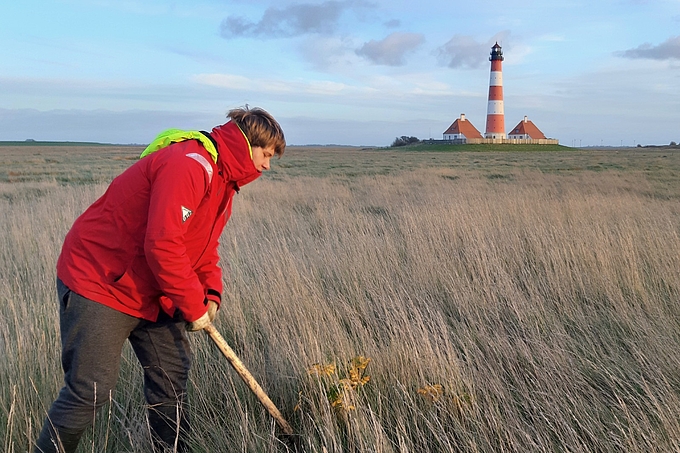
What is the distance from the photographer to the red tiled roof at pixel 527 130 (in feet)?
201

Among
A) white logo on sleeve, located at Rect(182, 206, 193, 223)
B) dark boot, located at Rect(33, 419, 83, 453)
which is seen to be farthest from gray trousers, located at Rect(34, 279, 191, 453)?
white logo on sleeve, located at Rect(182, 206, 193, 223)

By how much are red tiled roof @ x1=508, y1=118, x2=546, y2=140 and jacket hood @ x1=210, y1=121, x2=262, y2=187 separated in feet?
211

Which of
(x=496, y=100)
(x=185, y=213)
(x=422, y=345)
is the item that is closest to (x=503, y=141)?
(x=496, y=100)

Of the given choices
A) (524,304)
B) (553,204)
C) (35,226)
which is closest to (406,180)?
(553,204)

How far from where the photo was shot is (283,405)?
2549 mm

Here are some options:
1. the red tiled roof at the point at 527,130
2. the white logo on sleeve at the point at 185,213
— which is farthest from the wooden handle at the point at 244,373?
the red tiled roof at the point at 527,130

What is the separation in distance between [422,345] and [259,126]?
1511 mm

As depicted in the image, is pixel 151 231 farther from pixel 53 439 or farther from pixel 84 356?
pixel 53 439

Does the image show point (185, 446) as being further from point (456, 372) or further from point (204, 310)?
point (456, 372)

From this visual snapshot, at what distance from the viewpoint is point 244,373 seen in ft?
6.97

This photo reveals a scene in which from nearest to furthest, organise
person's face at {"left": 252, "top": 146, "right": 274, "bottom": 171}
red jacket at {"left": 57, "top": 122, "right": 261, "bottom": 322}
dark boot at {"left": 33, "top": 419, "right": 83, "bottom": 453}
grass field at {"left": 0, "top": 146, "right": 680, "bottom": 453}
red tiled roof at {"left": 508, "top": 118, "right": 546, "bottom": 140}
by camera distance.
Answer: red jacket at {"left": 57, "top": 122, "right": 261, "bottom": 322}
dark boot at {"left": 33, "top": 419, "right": 83, "bottom": 453}
person's face at {"left": 252, "top": 146, "right": 274, "bottom": 171}
grass field at {"left": 0, "top": 146, "right": 680, "bottom": 453}
red tiled roof at {"left": 508, "top": 118, "right": 546, "bottom": 140}

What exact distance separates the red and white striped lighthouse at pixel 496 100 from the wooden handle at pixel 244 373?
49474 mm

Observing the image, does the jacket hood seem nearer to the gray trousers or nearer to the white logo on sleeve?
the white logo on sleeve

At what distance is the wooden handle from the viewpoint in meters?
2.08
